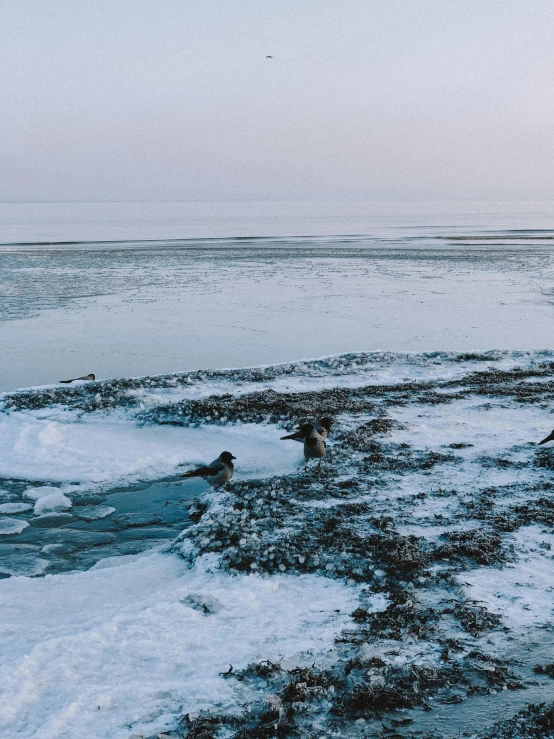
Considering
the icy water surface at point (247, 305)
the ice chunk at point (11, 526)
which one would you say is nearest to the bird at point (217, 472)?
the ice chunk at point (11, 526)

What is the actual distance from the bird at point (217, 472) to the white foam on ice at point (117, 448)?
89cm

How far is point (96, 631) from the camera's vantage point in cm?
574

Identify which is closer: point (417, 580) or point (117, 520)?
point (417, 580)

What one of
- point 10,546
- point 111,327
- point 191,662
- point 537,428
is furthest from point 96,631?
point 111,327

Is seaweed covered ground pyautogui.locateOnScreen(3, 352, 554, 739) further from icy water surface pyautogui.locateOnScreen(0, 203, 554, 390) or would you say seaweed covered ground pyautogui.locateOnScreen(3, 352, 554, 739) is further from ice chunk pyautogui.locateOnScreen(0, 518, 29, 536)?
icy water surface pyautogui.locateOnScreen(0, 203, 554, 390)

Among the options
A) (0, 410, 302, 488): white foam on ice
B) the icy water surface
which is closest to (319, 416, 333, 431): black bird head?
(0, 410, 302, 488): white foam on ice

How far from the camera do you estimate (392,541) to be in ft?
23.6

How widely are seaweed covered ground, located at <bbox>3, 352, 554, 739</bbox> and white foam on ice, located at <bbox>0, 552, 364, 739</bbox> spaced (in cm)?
13

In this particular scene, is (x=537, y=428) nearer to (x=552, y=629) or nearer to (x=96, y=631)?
(x=552, y=629)

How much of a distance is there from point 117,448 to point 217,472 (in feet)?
7.77

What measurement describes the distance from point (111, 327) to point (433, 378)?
9.94 meters

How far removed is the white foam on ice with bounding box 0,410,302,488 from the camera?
381 inches

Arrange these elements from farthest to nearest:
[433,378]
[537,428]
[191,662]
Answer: [433,378] → [537,428] → [191,662]

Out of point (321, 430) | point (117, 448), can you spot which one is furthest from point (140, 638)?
point (117, 448)
